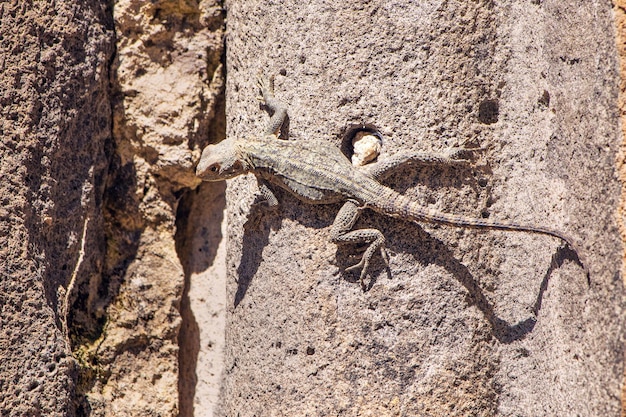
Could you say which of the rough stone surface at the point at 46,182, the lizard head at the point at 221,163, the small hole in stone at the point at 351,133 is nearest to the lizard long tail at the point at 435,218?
the small hole in stone at the point at 351,133

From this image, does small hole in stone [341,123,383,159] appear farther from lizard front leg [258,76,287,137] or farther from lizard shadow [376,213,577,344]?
lizard shadow [376,213,577,344]

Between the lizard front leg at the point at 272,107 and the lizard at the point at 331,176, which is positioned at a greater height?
the lizard front leg at the point at 272,107

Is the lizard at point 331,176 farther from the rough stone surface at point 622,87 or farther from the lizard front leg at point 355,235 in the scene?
the rough stone surface at point 622,87

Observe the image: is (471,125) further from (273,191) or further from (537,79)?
(273,191)

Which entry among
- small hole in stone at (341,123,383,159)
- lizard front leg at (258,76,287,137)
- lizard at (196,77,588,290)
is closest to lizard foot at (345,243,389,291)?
lizard at (196,77,588,290)

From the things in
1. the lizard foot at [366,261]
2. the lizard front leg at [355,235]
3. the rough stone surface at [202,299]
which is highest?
the lizard front leg at [355,235]

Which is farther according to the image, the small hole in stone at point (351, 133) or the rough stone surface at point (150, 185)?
the rough stone surface at point (150, 185)

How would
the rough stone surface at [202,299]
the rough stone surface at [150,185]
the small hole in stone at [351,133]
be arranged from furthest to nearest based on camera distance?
1. the rough stone surface at [202,299]
2. the rough stone surface at [150,185]
3. the small hole in stone at [351,133]

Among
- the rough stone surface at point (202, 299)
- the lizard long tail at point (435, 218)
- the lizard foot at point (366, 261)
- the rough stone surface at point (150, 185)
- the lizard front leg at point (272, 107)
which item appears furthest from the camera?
the rough stone surface at point (202, 299)
